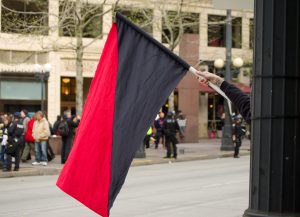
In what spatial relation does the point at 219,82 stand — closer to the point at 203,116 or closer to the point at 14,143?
the point at 14,143

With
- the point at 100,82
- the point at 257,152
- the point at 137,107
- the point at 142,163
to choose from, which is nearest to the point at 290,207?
the point at 257,152

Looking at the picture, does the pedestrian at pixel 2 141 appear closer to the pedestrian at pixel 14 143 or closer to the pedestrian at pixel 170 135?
the pedestrian at pixel 14 143

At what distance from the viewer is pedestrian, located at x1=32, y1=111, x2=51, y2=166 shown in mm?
23656

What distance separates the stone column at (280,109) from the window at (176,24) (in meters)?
28.5

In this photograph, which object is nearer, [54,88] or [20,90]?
[20,90]

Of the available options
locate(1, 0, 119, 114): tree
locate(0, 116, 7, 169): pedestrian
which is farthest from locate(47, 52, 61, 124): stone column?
locate(0, 116, 7, 169): pedestrian

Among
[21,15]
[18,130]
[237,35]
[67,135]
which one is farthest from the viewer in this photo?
[237,35]

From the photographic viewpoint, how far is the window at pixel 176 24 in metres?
33.7

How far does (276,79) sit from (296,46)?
208mm

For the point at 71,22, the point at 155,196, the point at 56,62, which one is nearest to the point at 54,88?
the point at 56,62

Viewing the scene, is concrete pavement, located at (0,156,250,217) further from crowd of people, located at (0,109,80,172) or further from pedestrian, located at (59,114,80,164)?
pedestrian, located at (59,114,80,164)

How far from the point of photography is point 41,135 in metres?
23.7

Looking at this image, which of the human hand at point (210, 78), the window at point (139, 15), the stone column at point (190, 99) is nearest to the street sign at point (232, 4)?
the human hand at point (210, 78)

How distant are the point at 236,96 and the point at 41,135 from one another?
19.5m
